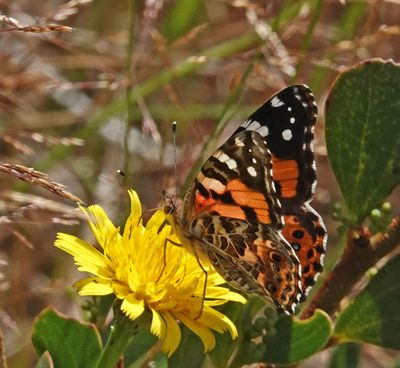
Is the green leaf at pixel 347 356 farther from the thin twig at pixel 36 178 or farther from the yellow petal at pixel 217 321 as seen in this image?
the thin twig at pixel 36 178

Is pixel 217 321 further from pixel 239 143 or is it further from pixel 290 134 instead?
pixel 290 134

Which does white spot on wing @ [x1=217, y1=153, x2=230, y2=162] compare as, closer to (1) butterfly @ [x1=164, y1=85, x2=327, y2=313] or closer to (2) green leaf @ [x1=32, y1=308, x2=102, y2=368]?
(1) butterfly @ [x1=164, y1=85, x2=327, y2=313]

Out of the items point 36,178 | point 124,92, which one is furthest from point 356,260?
point 124,92

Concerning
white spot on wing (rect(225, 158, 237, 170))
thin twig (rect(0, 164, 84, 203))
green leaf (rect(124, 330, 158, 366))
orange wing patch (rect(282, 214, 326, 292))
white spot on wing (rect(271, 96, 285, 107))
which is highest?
white spot on wing (rect(271, 96, 285, 107))

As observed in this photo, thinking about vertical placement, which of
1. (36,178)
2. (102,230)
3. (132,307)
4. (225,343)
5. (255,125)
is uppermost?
(255,125)

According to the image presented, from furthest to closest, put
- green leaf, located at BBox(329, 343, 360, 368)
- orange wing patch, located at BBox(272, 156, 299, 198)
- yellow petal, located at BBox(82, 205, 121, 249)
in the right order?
green leaf, located at BBox(329, 343, 360, 368)
orange wing patch, located at BBox(272, 156, 299, 198)
yellow petal, located at BBox(82, 205, 121, 249)

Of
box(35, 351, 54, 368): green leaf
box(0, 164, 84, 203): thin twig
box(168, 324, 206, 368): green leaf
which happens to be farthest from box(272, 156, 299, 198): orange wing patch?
box(35, 351, 54, 368): green leaf
